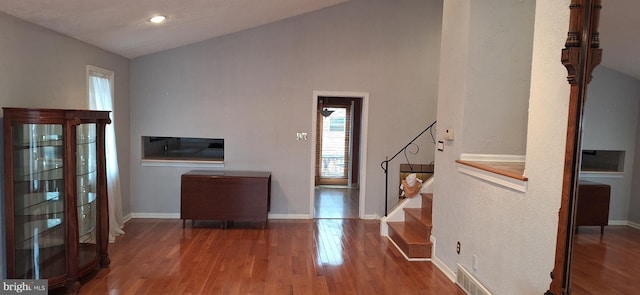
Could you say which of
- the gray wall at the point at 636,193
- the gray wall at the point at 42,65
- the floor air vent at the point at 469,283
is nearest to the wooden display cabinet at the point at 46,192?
the gray wall at the point at 42,65

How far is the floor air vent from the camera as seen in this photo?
3.24m

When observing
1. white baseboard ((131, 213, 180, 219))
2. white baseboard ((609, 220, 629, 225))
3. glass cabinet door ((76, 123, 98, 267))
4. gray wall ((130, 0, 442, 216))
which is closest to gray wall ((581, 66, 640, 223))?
white baseboard ((609, 220, 629, 225))

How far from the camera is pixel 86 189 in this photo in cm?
364

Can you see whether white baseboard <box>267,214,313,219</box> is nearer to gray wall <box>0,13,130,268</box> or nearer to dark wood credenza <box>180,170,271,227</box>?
dark wood credenza <box>180,170,271,227</box>

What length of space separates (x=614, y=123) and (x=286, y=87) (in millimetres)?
4498

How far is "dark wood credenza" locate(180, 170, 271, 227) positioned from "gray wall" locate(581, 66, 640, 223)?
4.01 metres

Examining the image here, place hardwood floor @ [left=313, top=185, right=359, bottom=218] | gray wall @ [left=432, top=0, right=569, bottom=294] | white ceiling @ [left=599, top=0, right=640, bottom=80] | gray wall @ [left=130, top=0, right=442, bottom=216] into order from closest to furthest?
white ceiling @ [left=599, top=0, right=640, bottom=80]
gray wall @ [left=432, top=0, right=569, bottom=294]
gray wall @ [left=130, top=0, right=442, bottom=216]
hardwood floor @ [left=313, top=185, right=359, bottom=218]

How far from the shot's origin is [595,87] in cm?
193

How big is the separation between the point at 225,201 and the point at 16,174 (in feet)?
8.44

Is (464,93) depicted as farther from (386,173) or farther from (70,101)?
(70,101)

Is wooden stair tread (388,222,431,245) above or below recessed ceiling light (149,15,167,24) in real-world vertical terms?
below

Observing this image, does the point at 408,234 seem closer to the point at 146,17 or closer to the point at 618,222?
the point at 618,222

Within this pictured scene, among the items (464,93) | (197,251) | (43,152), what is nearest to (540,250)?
(464,93)

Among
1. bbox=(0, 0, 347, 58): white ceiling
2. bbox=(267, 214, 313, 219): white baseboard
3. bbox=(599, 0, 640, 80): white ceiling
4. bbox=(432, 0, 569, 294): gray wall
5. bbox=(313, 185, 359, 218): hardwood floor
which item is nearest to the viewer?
bbox=(599, 0, 640, 80): white ceiling
